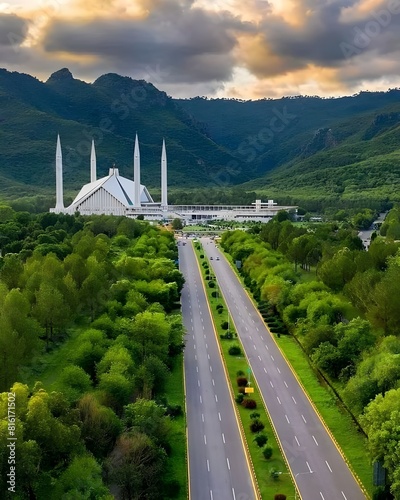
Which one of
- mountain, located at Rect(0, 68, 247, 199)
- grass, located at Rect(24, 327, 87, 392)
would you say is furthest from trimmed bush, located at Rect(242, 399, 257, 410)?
mountain, located at Rect(0, 68, 247, 199)

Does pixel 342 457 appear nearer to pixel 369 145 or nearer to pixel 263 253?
pixel 263 253

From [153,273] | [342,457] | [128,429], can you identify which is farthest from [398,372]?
[153,273]

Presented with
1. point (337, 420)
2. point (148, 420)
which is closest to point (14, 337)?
point (148, 420)

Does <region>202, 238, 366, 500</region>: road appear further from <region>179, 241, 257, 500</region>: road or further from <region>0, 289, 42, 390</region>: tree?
<region>0, 289, 42, 390</region>: tree

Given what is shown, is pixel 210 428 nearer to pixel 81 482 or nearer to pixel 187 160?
pixel 81 482

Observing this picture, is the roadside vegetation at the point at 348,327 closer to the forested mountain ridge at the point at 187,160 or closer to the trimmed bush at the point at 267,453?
the trimmed bush at the point at 267,453

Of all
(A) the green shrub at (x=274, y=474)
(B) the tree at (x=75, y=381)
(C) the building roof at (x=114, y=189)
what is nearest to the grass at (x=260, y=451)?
(A) the green shrub at (x=274, y=474)
